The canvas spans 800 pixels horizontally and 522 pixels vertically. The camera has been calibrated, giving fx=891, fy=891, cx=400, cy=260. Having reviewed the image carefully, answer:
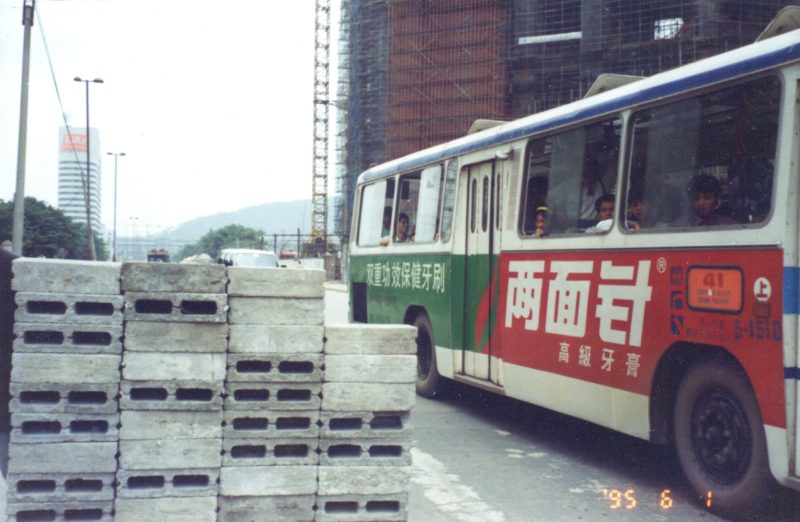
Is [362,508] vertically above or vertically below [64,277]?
below

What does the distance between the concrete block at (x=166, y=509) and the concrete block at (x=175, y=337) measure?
0.77 metres

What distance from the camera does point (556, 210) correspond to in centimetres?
812

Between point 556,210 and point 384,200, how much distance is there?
4.87 meters

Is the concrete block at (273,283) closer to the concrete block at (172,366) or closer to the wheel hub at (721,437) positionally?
the concrete block at (172,366)

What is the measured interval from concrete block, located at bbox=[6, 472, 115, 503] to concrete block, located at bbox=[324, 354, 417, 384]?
1259mm

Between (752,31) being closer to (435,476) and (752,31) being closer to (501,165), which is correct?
(501,165)

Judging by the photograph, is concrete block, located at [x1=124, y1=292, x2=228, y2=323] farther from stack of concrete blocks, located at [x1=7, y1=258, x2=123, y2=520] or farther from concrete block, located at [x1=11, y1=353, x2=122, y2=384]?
concrete block, located at [x1=11, y1=353, x2=122, y2=384]

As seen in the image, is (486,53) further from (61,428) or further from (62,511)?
(62,511)

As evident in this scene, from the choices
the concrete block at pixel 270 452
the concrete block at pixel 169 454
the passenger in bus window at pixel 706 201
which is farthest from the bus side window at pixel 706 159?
the concrete block at pixel 169 454

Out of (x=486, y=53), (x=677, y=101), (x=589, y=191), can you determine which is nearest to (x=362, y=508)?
(x=677, y=101)

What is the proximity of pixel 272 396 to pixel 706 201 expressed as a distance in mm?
3299

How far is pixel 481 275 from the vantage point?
31.2 ft

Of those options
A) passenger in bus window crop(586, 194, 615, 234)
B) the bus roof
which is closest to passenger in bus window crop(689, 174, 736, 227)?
the bus roof

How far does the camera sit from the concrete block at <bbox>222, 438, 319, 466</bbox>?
4.70 metres
